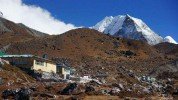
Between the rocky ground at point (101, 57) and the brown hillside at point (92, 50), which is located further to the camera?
the brown hillside at point (92, 50)

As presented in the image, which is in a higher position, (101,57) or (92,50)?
(92,50)

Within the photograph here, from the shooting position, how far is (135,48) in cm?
18712

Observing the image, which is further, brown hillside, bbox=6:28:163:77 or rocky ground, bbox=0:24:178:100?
brown hillside, bbox=6:28:163:77

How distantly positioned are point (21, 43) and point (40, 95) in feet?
364

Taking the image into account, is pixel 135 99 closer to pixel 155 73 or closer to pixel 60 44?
pixel 155 73

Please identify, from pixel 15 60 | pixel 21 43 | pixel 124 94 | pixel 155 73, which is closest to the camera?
pixel 124 94

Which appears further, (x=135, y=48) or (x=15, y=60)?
(x=135, y=48)

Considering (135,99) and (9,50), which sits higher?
(9,50)

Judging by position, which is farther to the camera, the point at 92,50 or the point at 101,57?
the point at 92,50

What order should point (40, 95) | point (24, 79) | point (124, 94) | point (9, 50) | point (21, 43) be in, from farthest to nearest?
point (21, 43) → point (9, 50) → point (24, 79) → point (124, 94) → point (40, 95)

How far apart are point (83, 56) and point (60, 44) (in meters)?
16.6

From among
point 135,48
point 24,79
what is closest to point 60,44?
point 135,48

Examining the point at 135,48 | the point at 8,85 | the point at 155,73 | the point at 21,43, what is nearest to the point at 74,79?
the point at 8,85

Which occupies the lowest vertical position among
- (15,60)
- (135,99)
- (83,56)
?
(135,99)
